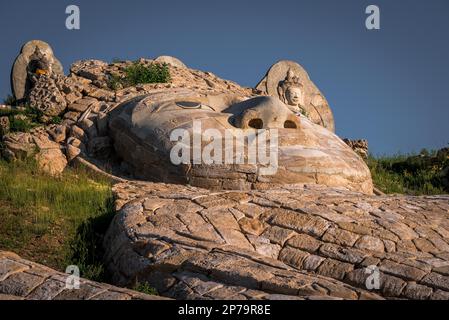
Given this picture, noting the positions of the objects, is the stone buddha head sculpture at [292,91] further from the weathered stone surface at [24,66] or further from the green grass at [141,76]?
the weathered stone surface at [24,66]

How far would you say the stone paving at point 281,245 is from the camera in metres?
4.66

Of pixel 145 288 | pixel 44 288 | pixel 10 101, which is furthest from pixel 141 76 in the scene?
pixel 44 288

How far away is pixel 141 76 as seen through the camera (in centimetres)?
1168

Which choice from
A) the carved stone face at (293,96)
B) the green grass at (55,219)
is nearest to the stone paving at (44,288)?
the green grass at (55,219)

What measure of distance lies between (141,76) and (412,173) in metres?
6.13

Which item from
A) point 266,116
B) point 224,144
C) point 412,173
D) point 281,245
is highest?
point 266,116

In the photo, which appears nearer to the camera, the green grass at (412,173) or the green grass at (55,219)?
the green grass at (55,219)

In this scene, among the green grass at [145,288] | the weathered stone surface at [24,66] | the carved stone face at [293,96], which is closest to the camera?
the green grass at [145,288]

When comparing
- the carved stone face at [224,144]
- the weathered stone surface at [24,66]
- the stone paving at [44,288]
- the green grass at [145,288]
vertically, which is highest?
the weathered stone surface at [24,66]

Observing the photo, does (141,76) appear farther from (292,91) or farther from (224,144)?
(292,91)

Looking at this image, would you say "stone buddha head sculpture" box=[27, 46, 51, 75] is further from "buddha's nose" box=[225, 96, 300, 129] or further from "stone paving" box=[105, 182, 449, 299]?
"stone paving" box=[105, 182, 449, 299]

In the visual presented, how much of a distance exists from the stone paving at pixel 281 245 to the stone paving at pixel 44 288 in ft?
2.02

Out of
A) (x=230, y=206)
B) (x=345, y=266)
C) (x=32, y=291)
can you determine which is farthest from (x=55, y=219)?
(x=345, y=266)

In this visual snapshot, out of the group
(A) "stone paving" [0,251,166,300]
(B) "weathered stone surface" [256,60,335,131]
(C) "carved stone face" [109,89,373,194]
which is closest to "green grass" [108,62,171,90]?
(C) "carved stone face" [109,89,373,194]
